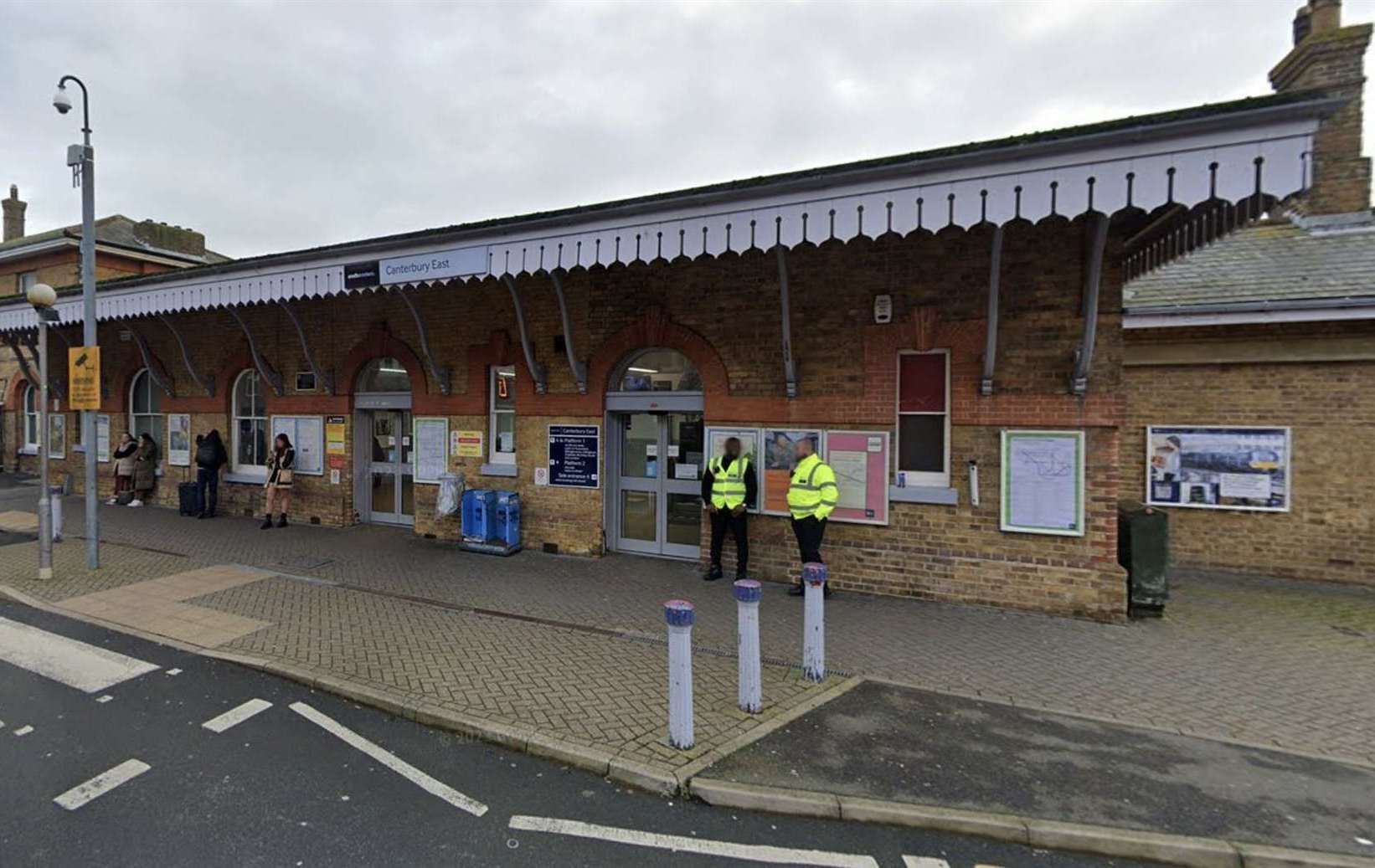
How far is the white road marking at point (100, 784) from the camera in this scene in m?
3.45

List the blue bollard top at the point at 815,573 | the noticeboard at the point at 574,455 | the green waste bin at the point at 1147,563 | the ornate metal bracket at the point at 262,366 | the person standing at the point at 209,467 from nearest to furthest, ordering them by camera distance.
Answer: the blue bollard top at the point at 815,573, the green waste bin at the point at 1147,563, the noticeboard at the point at 574,455, the ornate metal bracket at the point at 262,366, the person standing at the point at 209,467

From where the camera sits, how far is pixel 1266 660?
5.57 meters

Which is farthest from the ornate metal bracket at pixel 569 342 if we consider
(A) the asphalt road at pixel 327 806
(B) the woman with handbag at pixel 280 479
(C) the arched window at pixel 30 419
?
(C) the arched window at pixel 30 419

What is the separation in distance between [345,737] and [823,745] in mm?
3040

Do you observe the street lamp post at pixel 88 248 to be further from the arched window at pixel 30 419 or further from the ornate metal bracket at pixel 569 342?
the arched window at pixel 30 419

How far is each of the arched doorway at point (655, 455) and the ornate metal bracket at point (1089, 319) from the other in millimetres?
4261

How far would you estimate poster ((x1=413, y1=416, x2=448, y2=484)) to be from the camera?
33.7 ft

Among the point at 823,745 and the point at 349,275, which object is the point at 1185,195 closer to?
the point at 823,745

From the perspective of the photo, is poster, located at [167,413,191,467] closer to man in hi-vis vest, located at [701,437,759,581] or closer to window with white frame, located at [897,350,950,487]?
man in hi-vis vest, located at [701,437,759,581]

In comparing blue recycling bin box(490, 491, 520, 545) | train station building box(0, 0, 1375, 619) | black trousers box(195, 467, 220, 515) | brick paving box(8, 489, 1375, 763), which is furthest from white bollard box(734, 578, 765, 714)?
black trousers box(195, 467, 220, 515)

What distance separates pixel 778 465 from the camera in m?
7.92

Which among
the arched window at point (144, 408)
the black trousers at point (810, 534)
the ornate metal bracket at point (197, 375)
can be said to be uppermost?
the ornate metal bracket at point (197, 375)

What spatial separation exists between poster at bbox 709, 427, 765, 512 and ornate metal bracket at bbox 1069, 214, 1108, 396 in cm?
344

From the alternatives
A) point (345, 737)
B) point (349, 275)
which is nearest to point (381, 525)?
point (349, 275)
